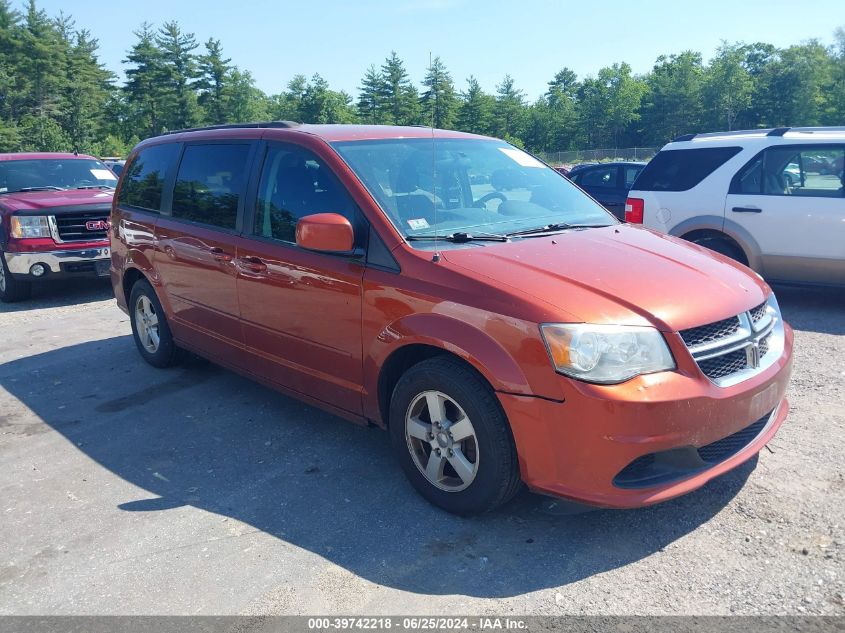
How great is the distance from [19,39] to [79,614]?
66.0 metres

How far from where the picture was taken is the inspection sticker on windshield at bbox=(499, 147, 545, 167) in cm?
492

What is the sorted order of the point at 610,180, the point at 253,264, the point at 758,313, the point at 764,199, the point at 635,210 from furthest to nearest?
the point at 610,180, the point at 635,210, the point at 764,199, the point at 253,264, the point at 758,313

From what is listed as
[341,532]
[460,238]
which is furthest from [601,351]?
[341,532]

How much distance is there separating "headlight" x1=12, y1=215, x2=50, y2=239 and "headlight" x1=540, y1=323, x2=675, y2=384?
8226 millimetres

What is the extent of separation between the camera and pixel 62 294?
10148mm

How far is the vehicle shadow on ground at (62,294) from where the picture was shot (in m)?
9.40

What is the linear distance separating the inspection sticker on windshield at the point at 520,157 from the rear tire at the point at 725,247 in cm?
348

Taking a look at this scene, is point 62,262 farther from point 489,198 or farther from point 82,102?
point 82,102

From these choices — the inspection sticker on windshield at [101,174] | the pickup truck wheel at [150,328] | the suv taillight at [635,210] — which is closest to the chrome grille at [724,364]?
the pickup truck wheel at [150,328]

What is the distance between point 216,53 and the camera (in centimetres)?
6906

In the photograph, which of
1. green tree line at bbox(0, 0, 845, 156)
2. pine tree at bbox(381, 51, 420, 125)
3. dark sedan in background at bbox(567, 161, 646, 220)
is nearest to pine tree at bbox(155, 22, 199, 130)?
green tree line at bbox(0, 0, 845, 156)

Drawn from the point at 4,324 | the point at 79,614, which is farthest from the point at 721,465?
the point at 4,324

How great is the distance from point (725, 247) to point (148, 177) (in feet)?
19.6

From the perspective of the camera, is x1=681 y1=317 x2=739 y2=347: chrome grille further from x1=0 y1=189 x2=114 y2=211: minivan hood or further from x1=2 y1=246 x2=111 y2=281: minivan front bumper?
x1=0 y1=189 x2=114 y2=211: minivan hood
